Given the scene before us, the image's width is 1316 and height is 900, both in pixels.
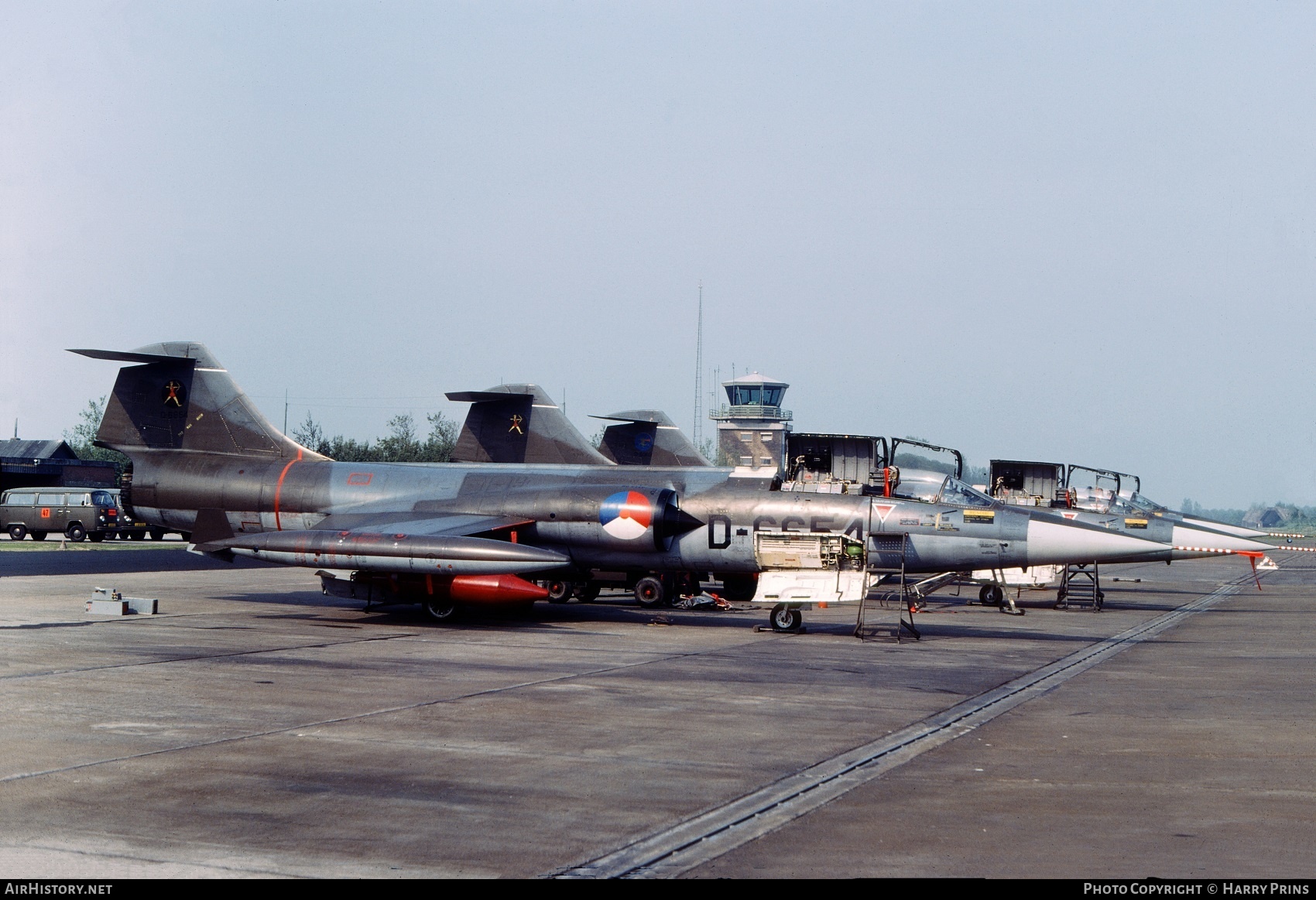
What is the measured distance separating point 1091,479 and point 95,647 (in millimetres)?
29714

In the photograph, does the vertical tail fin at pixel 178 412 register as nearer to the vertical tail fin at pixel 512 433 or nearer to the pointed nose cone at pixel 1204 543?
the vertical tail fin at pixel 512 433

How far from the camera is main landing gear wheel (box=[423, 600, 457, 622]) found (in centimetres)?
2106

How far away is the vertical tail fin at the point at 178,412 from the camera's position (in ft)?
80.0

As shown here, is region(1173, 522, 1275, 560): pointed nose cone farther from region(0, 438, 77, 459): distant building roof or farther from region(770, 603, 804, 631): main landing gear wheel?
region(0, 438, 77, 459): distant building roof

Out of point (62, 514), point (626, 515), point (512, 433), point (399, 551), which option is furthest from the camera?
point (62, 514)

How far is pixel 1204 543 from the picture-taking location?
2658 centimetres

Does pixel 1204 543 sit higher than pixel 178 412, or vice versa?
pixel 178 412

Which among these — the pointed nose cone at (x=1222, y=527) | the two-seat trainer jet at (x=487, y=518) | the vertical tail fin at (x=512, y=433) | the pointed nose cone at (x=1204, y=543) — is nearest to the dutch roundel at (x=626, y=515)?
the two-seat trainer jet at (x=487, y=518)

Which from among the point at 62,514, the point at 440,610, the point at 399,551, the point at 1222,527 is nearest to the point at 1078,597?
the point at 1222,527

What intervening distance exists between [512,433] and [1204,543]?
15.9m

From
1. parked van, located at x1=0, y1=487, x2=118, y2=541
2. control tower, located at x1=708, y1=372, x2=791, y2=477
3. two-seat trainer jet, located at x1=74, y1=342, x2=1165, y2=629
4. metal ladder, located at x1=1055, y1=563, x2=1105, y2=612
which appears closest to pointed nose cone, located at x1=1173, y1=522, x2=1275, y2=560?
metal ladder, located at x1=1055, y1=563, x2=1105, y2=612

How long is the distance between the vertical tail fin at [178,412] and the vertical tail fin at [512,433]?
5128mm

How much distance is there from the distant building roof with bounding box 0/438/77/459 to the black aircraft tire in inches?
2785

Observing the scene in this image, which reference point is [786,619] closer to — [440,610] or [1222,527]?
[440,610]
